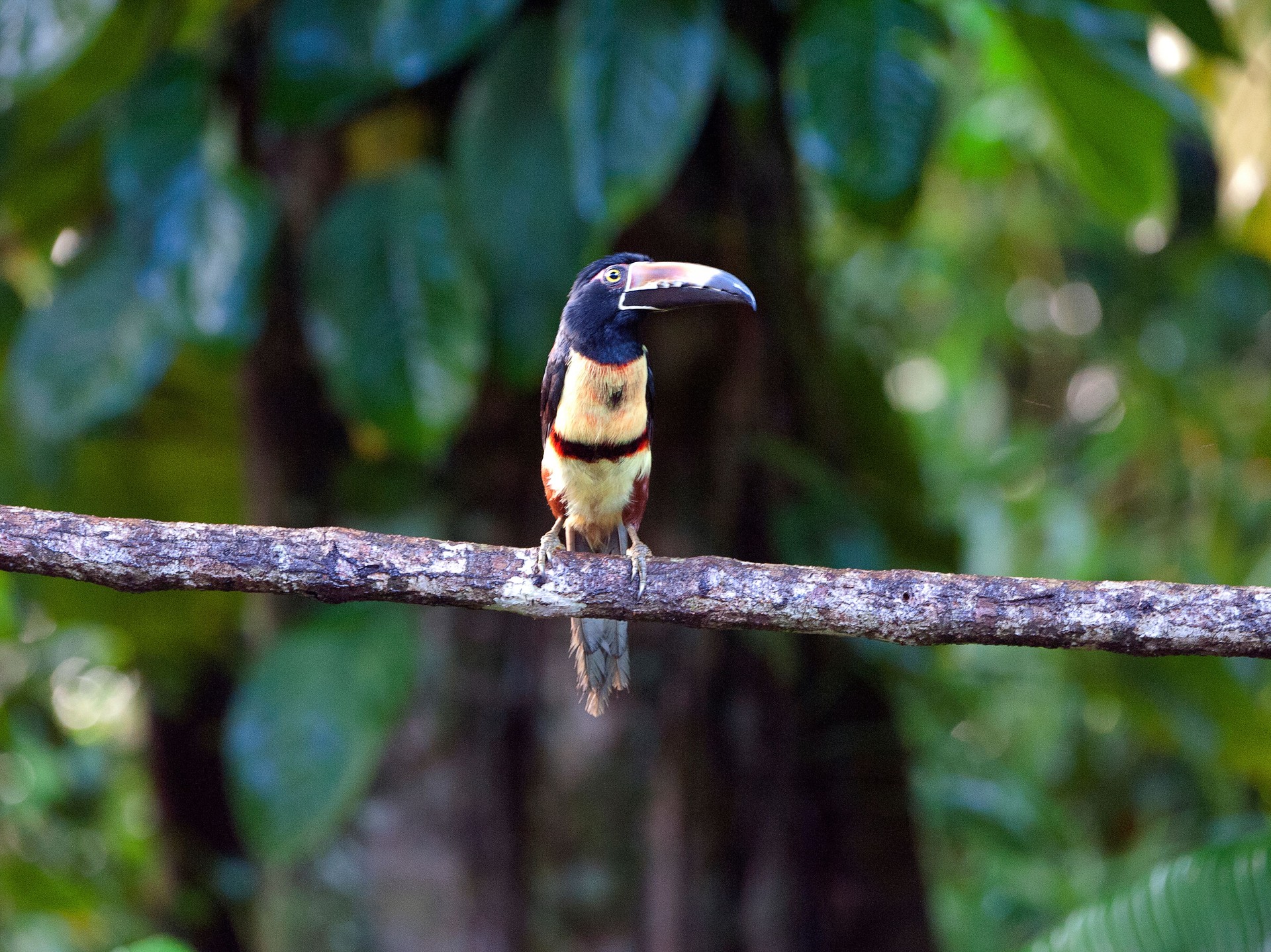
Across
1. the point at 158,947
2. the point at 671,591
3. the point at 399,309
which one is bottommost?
the point at 158,947

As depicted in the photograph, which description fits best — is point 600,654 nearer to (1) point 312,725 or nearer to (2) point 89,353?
(1) point 312,725

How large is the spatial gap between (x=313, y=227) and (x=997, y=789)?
255cm

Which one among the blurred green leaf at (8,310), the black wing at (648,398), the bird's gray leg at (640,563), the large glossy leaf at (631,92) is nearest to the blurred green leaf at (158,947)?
the bird's gray leg at (640,563)

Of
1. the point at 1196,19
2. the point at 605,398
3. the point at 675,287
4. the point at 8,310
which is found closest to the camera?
the point at 675,287

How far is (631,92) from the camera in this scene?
2.05m

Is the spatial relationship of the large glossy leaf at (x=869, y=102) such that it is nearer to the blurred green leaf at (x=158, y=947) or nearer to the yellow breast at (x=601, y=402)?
the yellow breast at (x=601, y=402)

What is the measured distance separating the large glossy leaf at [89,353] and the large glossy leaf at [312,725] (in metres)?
0.65

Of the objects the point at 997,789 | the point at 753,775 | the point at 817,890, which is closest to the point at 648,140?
the point at 753,775

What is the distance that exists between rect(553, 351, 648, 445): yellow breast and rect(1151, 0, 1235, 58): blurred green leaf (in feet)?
5.68

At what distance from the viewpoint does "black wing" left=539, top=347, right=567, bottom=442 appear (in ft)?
4.95

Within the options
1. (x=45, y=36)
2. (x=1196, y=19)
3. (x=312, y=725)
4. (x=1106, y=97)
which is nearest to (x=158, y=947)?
(x=312, y=725)

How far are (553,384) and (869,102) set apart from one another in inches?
39.9

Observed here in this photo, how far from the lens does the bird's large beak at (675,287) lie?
48.3 inches

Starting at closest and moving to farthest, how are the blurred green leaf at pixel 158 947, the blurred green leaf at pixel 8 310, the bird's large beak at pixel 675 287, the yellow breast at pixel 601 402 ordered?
the bird's large beak at pixel 675 287
the yellow breast at pixel 601 402
the blurred green leaf at pixel 158 947
the blurred green leaf at pixel 8 310
